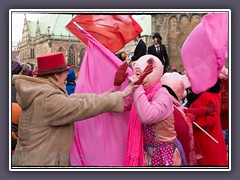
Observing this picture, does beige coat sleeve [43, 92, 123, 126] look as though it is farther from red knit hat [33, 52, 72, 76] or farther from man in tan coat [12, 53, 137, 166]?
red knit hat [33, 52, 72, 76]

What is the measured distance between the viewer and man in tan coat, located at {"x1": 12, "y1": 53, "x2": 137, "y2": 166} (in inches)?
139

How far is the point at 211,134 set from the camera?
13.8 ft

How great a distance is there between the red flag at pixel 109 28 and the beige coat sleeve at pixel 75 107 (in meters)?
0.64

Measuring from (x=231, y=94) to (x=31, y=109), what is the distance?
1.87 metres

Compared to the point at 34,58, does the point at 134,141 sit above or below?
below

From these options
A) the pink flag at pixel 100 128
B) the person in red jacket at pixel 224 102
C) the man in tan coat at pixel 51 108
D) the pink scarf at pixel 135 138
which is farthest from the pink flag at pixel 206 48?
the man in tan coat at pixel 51 108

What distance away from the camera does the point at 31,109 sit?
3.58m

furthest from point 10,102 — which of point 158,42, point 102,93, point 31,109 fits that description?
point 158,42

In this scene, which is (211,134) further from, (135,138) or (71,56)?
(71,56)

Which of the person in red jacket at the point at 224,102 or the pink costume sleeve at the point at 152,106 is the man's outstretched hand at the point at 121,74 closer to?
Answer: the pink costume sleeve at the point at 152,106

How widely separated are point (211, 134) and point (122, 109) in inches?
42.3

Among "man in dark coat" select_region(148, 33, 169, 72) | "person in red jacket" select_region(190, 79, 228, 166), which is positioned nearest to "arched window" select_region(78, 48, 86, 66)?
"man in dark coat" select_region(148, 33, 169, 72)

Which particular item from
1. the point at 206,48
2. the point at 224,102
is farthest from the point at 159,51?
the point at 224,102

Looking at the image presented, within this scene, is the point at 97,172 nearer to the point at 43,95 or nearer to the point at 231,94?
the point at 43,95
